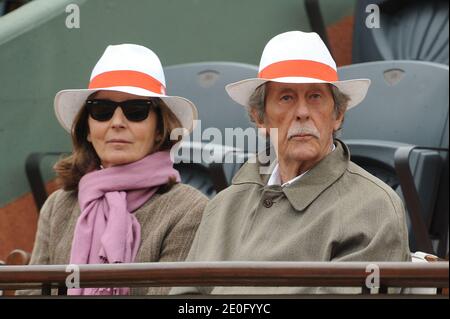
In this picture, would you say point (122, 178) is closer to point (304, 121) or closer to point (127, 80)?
point (127, 80)

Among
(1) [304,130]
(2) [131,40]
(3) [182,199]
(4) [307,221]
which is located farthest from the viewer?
(2) [131,40]

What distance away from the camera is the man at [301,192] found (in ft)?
8.91

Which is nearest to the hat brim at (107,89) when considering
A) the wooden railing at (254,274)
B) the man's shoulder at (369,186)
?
the man's shoulder at (369,186)

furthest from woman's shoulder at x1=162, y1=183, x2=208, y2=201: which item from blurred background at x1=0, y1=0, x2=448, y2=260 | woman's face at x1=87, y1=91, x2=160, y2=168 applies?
blurred background at x1=0, y1=0, x2=448, y2=260

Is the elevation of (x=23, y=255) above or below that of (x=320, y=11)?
below

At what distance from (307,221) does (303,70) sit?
1.26 ft

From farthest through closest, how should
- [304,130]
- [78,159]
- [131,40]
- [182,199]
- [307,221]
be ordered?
1. [131,40]
2. [78,159]
3. [182,199]
4. [304,130]
5. [307,221]

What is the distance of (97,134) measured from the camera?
3242 millimetres

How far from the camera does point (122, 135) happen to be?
320cm

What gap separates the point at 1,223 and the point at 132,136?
34.0 inches

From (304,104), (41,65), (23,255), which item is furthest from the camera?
(41,65)

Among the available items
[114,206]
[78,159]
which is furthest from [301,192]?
[78,159]

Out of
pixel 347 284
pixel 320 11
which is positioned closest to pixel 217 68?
pixel 320 11

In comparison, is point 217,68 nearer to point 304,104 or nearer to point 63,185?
point 63,185
